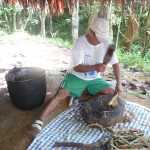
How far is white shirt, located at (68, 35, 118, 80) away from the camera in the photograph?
256 cm

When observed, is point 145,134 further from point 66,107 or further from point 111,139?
point 66,107

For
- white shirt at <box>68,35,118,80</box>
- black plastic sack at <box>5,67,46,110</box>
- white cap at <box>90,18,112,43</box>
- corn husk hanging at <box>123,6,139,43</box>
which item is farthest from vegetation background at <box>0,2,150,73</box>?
black plastic sack at <box>5,67,46,110</box>

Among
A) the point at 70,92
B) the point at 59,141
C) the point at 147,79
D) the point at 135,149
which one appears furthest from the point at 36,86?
the point at 147,79

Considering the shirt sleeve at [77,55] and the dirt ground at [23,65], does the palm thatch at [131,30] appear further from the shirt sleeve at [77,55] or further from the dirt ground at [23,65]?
the shirt sleeve at [77,55]

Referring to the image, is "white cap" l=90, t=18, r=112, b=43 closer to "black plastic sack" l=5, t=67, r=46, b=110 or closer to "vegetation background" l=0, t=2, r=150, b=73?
"black plastic sack" l=5, t=67, r=46, b=110

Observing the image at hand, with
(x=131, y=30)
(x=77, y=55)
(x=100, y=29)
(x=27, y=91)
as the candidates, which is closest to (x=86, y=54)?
(x=77, y=55)

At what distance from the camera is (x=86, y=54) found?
265 centimetres

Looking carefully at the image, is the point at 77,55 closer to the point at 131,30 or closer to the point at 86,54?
the point at 86,54

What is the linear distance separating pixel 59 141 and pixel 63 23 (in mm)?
9314

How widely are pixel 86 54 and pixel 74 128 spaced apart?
929 millimetres

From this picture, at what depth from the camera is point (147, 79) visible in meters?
4.38

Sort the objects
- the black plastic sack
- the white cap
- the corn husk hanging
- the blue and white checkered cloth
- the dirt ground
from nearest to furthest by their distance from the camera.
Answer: the blue and white checkered cloth, the dirt ground, the white cap, the black plastic sack, the corn husk hanging

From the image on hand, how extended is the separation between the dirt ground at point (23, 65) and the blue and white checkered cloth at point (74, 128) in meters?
0.12

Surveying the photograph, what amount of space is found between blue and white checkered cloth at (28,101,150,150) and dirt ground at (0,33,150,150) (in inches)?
4.6
